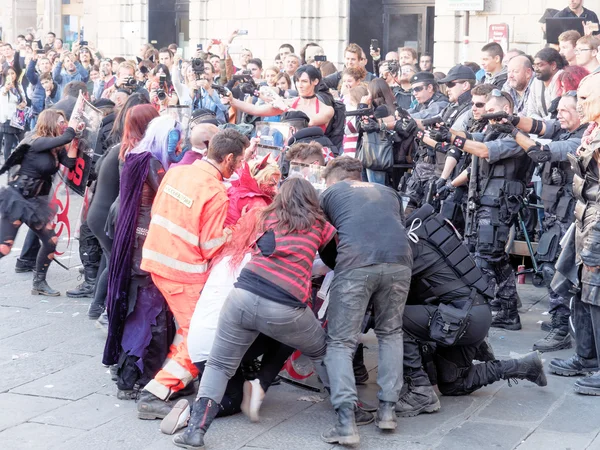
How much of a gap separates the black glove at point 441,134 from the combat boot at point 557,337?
1.53 metres

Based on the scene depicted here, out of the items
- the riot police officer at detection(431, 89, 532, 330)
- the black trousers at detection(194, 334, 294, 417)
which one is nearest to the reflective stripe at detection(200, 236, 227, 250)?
the black trousers at detection(194, 334, 294, 417)

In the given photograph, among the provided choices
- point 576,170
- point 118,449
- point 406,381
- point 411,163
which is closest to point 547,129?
point 576,170

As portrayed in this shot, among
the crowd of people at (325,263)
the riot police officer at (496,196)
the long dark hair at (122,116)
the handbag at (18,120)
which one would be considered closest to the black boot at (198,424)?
the crowd of people at (325,263)

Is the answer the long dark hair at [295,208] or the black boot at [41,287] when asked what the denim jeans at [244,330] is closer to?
the long dark hair at [295,208]

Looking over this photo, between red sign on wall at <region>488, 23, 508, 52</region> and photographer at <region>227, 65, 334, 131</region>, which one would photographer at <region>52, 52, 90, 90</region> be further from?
photographer at <region>227, 65, 334, 131</region>

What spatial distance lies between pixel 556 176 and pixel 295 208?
2.78 meters

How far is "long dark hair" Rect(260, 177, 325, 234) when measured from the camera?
5.25 meters

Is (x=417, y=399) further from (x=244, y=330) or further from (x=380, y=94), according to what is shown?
(x=380, y=94)

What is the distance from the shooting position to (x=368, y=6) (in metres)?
17.9

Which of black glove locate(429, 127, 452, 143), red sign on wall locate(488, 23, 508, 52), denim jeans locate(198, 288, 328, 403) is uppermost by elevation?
red sign on wall locate(488, 23, 508, 52)

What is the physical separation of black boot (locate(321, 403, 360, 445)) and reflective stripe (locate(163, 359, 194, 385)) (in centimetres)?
98

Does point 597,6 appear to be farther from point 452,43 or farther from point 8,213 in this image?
point 8,213

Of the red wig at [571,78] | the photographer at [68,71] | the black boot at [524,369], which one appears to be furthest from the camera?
the photographer at [68,71]

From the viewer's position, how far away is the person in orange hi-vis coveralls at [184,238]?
5.57 metres
